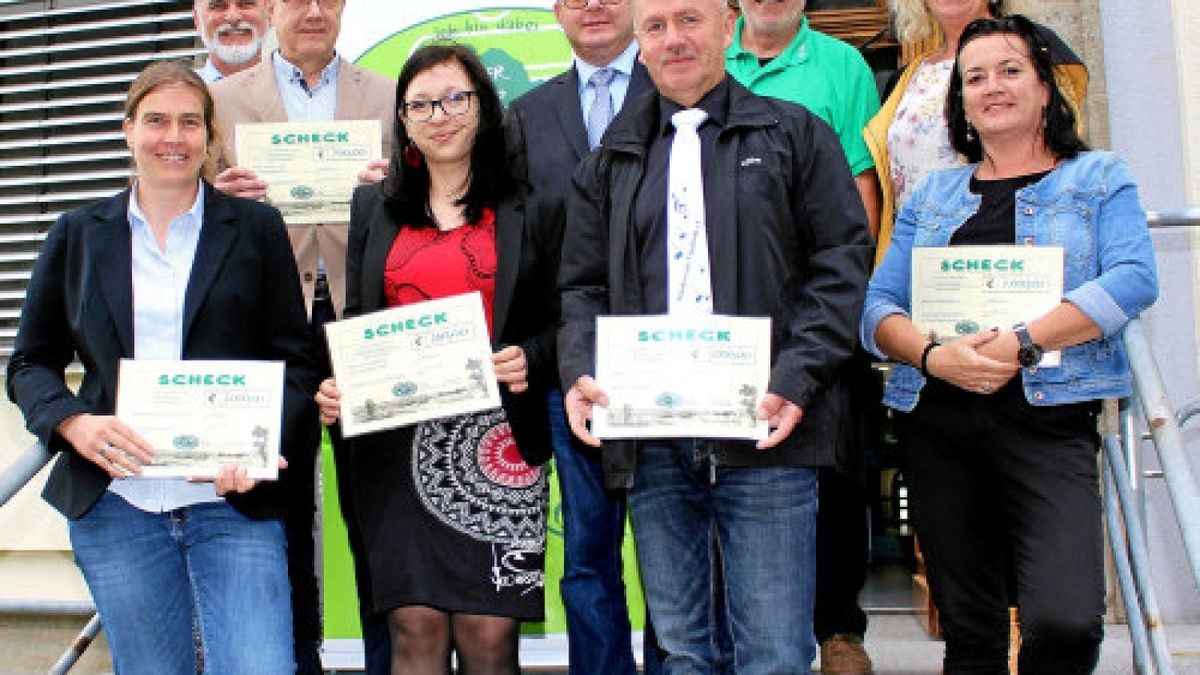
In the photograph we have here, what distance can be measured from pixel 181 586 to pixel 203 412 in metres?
0.47

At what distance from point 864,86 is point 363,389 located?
1.97m

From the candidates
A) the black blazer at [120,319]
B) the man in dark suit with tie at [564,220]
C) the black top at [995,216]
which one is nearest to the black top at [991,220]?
the black top at [995,216]

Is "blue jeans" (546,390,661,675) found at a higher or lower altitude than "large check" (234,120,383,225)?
lower

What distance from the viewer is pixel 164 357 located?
119 inches

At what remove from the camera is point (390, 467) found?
9.99ft

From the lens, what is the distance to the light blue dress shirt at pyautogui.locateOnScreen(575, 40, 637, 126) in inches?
148

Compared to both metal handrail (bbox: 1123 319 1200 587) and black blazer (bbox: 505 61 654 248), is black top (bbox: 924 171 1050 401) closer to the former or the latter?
metal handrail (bbox: 1123 319 1200 587)

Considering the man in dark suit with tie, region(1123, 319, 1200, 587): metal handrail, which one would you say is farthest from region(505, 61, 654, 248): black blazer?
region(1123, 319, 1200, 587): metal handrail

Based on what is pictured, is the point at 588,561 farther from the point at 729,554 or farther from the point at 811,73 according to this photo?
the point at 811,73

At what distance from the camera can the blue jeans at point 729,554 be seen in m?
2.70

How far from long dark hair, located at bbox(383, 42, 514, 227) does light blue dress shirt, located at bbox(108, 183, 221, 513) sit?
52 centimetres

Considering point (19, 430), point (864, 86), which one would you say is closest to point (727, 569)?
point (864, 86)

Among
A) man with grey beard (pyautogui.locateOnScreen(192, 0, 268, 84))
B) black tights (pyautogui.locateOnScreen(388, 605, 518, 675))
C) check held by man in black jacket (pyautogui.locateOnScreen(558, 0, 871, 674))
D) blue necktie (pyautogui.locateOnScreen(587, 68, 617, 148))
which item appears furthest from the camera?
man with grey beard (pyautogui.locateOnScreen(192, 0, 268, 84))

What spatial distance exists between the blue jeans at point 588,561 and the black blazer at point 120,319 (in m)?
0.70
